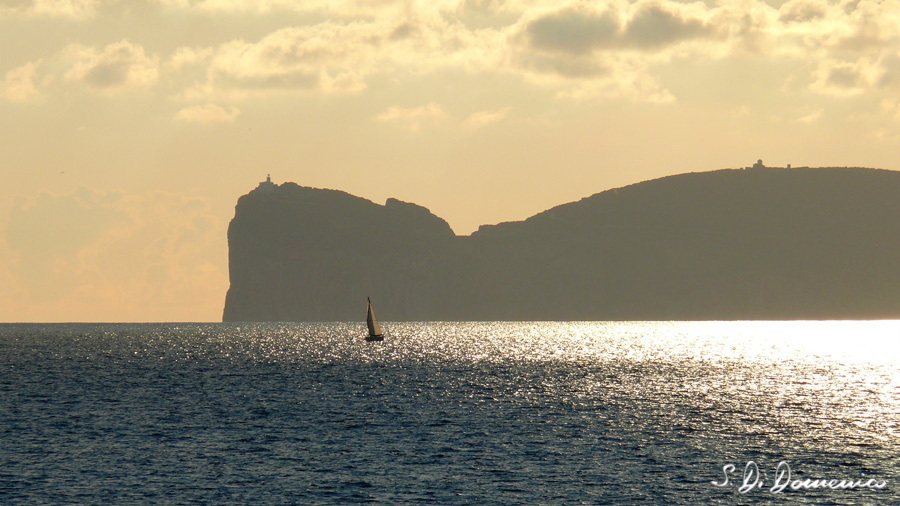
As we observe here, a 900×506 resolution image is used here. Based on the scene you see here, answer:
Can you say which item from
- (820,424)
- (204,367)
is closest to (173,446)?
(820,424)

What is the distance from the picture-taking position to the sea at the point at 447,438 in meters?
46.1

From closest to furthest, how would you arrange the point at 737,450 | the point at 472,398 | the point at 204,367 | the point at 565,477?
1. the point at 565,477
2. the point at 737,450
3. the point at 472,398
4. the point at 204,367

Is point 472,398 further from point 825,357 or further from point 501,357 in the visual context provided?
point 825,357

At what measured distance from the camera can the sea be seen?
46.1 meters

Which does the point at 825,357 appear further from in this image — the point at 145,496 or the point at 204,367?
the point at 145,496

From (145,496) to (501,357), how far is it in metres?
125

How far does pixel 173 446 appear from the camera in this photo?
5938 cm

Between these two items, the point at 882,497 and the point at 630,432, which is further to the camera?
A: the point at 630,432

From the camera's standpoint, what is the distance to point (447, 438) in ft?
205

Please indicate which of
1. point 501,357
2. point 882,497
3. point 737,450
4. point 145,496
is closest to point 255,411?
point 145,496

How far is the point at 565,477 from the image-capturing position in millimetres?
49344

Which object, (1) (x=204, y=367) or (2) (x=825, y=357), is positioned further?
(2) (x=825, y=357)

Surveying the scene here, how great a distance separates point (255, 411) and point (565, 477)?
36543 millimetres

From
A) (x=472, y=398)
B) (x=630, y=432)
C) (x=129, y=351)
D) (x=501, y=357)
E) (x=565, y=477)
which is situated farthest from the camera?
(x=129, y=351)
